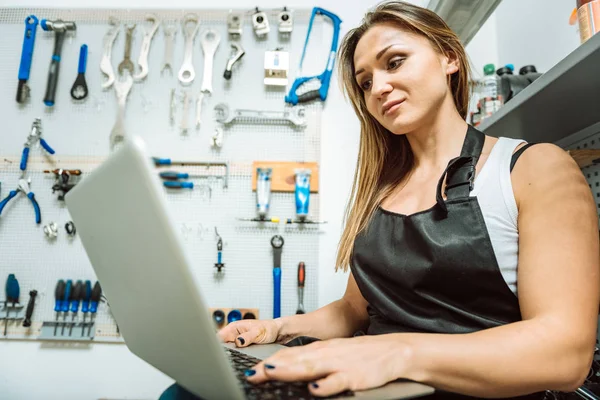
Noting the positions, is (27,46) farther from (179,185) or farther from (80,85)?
(179,185)

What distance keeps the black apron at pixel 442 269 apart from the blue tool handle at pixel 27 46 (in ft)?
6.66

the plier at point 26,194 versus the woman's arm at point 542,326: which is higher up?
the plier at point 26,194

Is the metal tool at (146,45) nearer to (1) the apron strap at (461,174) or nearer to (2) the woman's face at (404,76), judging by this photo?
(2) the woman's face at (404,76)

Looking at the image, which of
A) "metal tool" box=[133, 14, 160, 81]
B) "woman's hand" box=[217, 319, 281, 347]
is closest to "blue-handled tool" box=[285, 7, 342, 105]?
"metal tool" box=[133, 14, 160, 81]

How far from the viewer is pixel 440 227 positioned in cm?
76

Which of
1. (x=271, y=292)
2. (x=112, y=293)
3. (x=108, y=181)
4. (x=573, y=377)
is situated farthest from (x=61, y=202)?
(x=573, y=377)

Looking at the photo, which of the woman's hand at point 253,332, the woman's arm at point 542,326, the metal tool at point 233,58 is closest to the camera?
the woman's arm at point 542,326

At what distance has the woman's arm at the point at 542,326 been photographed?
500 millimetres

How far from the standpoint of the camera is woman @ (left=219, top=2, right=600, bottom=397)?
1.64 feet

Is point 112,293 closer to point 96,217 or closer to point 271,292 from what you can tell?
point 96,217

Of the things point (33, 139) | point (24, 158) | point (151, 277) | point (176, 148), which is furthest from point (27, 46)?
point (151, 277)

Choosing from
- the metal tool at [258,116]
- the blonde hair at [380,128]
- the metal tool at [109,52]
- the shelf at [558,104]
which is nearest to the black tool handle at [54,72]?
the metal tool at [109,52]

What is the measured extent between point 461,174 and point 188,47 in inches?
65.8

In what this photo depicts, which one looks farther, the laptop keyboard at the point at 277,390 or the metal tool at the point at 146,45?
the metal tool at the point at 146,45
